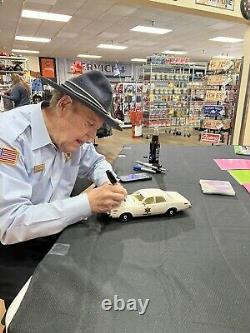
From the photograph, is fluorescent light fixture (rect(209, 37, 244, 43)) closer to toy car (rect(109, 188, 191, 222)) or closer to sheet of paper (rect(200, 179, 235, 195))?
sheet of paper (rect(200, 179, 235, 195))

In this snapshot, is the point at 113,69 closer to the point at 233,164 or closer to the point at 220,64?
the point at 220,64

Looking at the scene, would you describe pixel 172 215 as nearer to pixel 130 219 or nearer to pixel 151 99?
pixel 130 219

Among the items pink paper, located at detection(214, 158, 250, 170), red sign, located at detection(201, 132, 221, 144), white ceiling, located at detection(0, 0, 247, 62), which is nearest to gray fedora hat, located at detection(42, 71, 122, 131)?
pink paper, located at detection(214, 158, 250, 170)

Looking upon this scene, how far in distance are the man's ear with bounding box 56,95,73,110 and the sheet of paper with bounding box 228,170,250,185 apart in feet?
3.59

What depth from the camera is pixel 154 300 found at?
699mm

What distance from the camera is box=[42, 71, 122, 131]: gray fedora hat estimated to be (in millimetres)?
1007

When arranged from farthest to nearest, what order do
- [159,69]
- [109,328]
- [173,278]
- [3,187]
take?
[159,69] < [3,187] < [173,278] < [109,328]

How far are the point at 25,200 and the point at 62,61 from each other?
1578cm

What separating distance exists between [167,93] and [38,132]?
24.8 ft

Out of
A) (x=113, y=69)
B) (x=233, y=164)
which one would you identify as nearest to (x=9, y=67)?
(x=233, y=164)

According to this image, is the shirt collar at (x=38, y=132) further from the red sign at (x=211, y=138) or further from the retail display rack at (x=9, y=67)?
the retail display rack at (x=9, y=67)

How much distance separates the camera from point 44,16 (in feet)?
20.6

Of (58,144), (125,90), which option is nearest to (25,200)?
(58,144)

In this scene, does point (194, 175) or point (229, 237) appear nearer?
point (229, 237)
